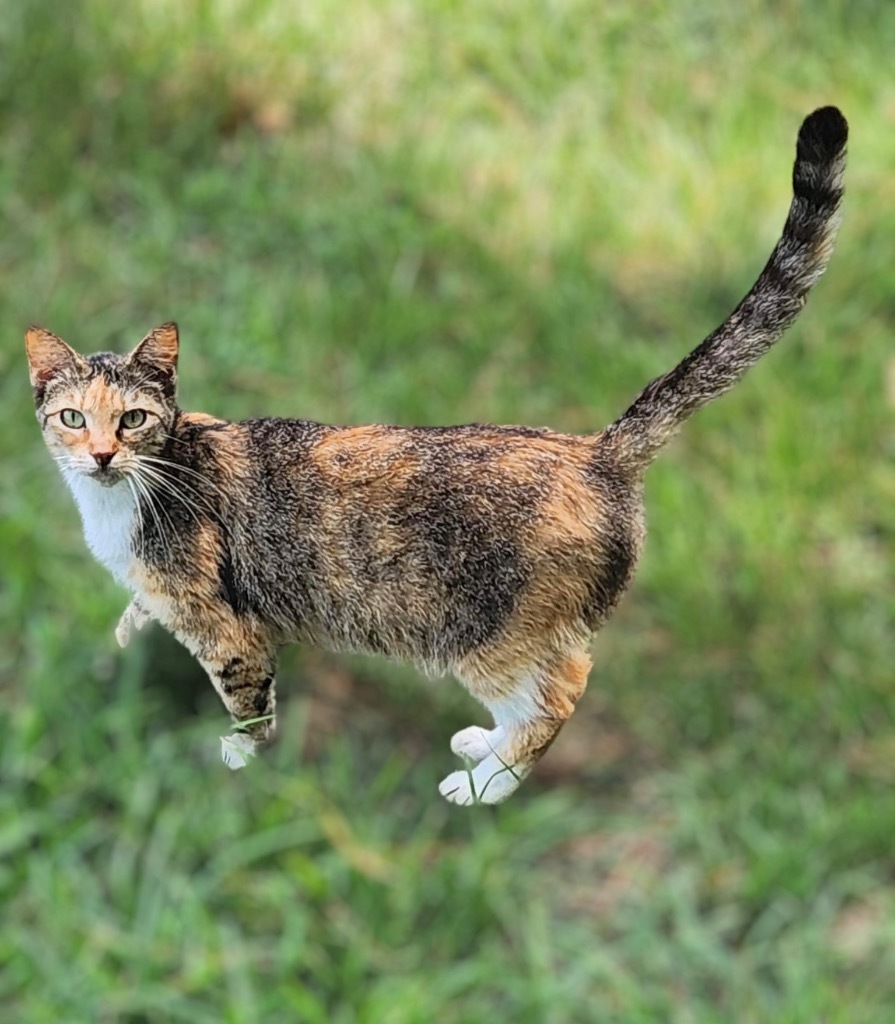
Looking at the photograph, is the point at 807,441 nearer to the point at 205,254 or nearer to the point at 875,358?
the point at 875,358

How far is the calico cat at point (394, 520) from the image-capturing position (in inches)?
41.4

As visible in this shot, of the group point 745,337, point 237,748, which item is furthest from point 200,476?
point 745,337

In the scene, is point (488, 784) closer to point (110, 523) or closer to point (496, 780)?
point (496, 780)

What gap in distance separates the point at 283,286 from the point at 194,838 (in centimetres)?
363

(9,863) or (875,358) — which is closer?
(9,863)

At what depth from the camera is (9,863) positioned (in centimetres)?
880

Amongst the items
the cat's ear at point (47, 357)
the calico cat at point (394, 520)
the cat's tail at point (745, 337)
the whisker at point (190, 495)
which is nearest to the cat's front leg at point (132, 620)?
the calico cat at point (394, 520)

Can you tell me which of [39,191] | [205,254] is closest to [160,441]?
[205,254]

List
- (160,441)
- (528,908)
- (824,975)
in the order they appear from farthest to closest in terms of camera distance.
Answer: (528,908) < (824,975) < (160,441)

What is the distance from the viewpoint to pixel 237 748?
1135mm

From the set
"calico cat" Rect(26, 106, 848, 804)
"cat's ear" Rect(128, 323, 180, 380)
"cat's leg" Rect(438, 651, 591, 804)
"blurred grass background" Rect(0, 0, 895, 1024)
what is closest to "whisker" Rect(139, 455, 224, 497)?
"calico cat" Rect(26, 106, 848, 804)

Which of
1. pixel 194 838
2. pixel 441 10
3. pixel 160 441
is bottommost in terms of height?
pixel 160 441

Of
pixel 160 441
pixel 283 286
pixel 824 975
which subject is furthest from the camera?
pixel 824 975

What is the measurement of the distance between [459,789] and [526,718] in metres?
0.09
